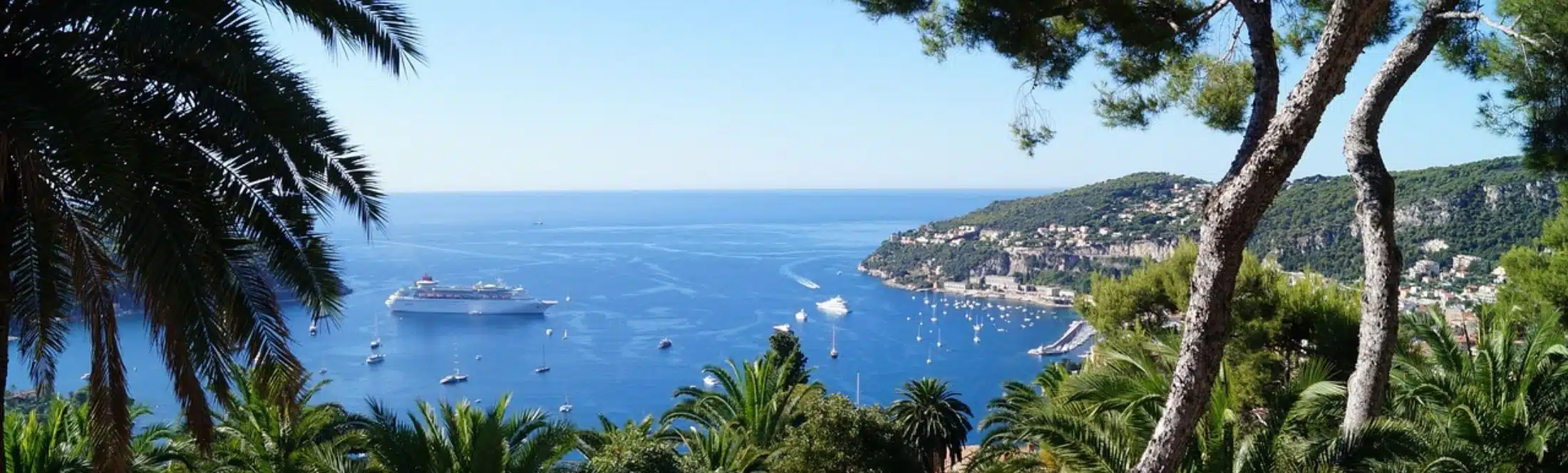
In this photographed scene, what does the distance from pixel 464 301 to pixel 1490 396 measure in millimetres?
45188

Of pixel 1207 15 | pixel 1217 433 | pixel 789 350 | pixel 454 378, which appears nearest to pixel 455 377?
pixel 454 378

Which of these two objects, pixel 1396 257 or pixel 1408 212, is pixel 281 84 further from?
pixel 1408 212

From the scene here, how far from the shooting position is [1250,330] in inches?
367

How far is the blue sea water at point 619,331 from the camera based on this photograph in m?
30.7

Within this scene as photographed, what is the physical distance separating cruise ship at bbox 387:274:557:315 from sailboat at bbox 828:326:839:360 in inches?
541

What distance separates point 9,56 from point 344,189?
1.21 m

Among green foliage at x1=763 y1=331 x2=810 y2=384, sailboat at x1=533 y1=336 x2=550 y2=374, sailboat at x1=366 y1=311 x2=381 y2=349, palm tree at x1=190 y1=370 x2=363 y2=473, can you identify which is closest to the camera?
palm tree at x1=190 y1=370 x2=363 y2=473

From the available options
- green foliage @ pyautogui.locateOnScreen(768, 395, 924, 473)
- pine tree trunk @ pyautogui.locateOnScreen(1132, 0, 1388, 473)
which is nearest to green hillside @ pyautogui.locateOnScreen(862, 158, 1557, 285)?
pine tree trunk @ pyautogui.locateOnScreen(1132, 0, 1388, 473)

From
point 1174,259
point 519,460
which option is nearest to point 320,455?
point 519,460

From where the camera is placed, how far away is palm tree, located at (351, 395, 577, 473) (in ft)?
16.3

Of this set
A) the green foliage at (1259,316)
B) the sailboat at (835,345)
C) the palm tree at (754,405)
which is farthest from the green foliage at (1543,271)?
the sailboat at (835,345)

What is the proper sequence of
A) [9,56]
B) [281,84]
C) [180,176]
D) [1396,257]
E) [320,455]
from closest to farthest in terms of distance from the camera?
[9,56]
[180,176]
[281,84]
[1396,257]
[320,455]

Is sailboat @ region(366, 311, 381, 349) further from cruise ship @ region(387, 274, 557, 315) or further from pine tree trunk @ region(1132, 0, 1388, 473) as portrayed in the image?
pine tree trunk @ region(1132, 0, 1388, 473)

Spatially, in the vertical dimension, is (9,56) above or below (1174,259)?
above
